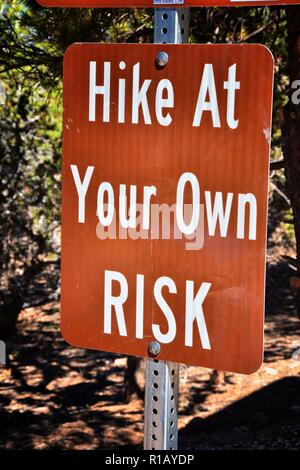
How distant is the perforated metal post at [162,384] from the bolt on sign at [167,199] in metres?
0.04

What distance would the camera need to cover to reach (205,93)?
1.91 metres

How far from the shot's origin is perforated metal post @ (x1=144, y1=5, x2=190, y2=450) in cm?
199

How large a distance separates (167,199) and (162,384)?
487mm

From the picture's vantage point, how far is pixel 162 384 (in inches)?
79.5

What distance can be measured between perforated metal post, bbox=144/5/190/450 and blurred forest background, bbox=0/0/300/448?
133 inches

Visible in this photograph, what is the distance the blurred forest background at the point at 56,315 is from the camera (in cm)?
625

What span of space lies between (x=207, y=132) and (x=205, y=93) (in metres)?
0.10

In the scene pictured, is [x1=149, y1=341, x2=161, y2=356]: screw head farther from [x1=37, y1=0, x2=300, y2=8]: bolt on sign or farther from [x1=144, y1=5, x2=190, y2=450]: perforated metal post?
Result: [x1=37, y1=0, x2=300, y2=8]: bolt on sign

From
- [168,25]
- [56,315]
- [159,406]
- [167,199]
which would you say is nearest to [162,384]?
[159,406]

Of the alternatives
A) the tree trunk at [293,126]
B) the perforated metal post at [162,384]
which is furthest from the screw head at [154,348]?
the tree trunk at [293,126]

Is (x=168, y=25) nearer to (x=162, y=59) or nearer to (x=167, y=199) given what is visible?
(x=162, y=59)

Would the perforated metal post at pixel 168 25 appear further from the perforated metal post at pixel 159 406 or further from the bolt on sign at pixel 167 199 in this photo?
the perforated metal post at pixel 159 406

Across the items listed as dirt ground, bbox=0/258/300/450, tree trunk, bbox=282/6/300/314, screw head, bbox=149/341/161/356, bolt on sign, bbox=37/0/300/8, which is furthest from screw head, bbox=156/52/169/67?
dirt ground, bbox=0/258/300/450

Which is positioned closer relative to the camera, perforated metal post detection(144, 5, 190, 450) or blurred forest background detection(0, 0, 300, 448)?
perforated metal post detection(144, 5, 190, 450)
